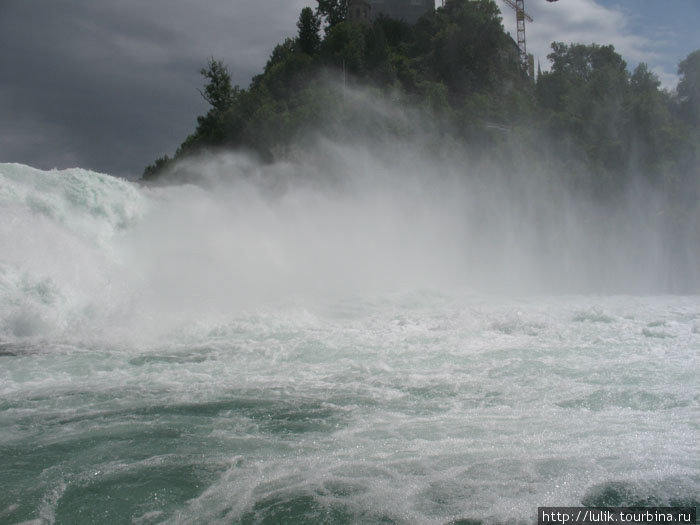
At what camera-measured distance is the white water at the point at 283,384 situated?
455 cm

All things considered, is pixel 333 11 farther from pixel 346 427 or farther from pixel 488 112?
pixel 346 427

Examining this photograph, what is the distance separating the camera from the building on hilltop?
52.8 metres

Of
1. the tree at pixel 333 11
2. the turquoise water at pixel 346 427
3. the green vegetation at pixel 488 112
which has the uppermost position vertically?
the tree at pixel 333 11

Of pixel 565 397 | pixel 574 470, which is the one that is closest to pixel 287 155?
pixel 565 397

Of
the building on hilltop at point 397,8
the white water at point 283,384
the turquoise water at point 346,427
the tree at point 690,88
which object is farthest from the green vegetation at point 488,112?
the building on hilltop at point 397,8

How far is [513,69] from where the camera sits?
38594 millimetres

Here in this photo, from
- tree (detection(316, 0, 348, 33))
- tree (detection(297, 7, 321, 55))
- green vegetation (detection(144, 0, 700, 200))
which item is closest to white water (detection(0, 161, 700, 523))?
green vegetation (detection(144, 0, 700, 200))

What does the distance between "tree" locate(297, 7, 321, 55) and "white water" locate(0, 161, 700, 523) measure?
26.9 metres

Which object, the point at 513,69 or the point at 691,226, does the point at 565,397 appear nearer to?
the point at 691,226

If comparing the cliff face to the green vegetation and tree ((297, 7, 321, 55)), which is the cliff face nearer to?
tree ((297, 7, 321, 55))

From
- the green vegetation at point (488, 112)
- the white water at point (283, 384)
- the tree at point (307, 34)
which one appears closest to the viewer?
the white water at point (283, 384)

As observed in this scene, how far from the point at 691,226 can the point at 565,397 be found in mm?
18658

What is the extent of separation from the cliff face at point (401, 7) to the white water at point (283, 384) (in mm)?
41755

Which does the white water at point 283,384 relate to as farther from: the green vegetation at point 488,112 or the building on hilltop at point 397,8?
the building on hilltop at point 397,8
